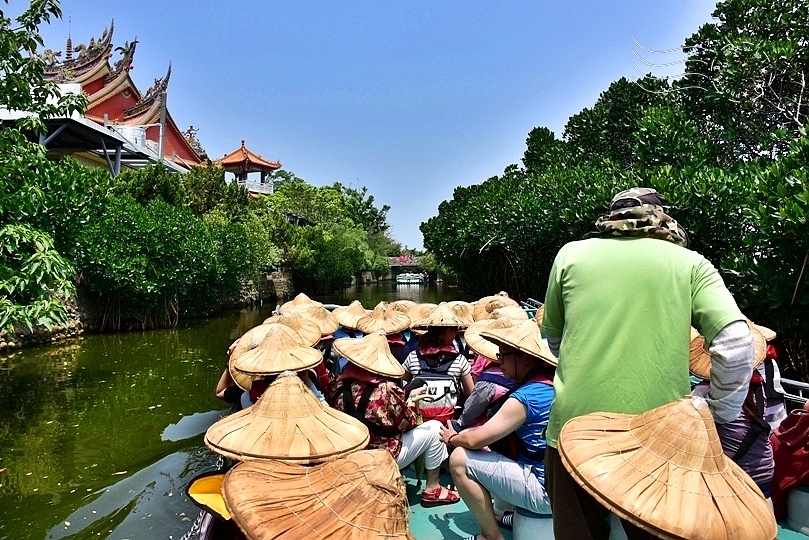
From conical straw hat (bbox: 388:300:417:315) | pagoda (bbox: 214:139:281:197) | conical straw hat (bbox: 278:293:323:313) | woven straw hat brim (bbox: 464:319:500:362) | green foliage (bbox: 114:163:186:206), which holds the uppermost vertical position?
pagoda (bbox: 214:139:281:197)

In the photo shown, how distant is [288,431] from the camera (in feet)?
7.50

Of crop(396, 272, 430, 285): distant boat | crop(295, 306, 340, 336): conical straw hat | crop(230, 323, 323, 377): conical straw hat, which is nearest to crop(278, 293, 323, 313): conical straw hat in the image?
crop(295, 306, 340, 336): conical straw hat

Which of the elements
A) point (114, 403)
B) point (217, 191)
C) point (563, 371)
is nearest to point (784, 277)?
point (563, 371)

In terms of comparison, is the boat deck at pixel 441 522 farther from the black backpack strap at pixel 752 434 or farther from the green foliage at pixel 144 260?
the green foliage at pixel 144 260

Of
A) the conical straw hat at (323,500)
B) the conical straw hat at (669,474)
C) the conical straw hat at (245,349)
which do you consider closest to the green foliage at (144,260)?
the conical straw hat at (245,349)

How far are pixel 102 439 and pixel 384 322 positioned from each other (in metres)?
3.76

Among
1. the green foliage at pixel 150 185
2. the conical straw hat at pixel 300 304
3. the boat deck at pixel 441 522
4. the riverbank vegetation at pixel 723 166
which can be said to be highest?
the green foliage at pixel 150 185

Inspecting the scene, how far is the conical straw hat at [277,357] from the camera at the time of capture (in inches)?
128

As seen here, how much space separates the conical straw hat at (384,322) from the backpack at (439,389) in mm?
1084

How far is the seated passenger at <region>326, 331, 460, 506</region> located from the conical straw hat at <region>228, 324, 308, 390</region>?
0.74 meters

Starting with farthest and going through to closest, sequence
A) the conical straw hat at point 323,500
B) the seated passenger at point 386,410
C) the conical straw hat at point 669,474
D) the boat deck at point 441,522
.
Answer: the seated passenger at point 386,410, the boat deck at point 441,522, the conical straw hat at point 323,500, the conical straw hat at point 669,474

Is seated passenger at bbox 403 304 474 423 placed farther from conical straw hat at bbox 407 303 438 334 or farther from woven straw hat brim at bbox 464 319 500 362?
conical straw hat at bbox 407 303 438 334

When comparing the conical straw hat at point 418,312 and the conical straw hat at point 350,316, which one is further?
the conical straw hat at point 350,316

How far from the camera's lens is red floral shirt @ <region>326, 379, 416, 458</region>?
9.53 feet
